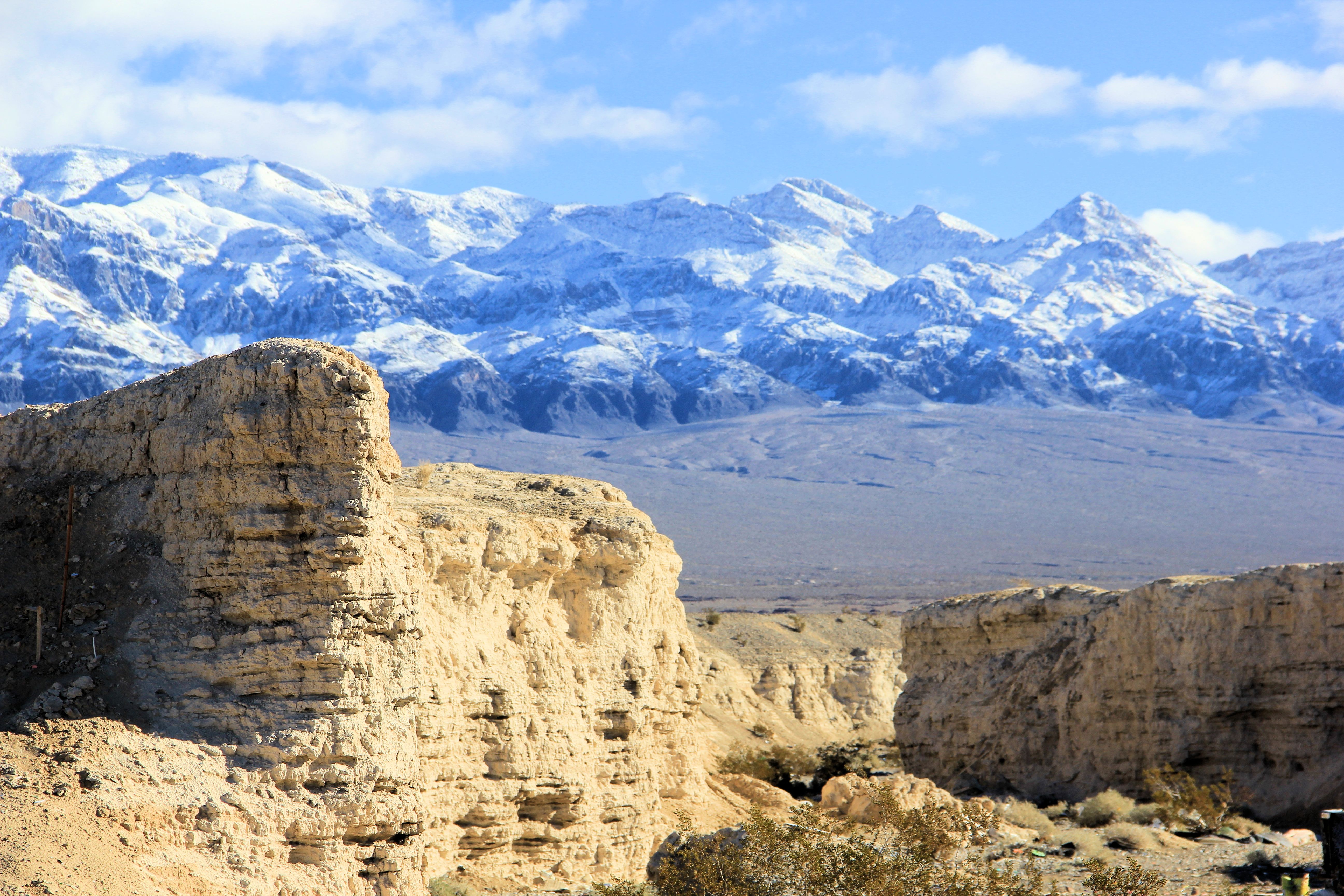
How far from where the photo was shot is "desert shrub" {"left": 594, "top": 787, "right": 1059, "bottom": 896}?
12688mm

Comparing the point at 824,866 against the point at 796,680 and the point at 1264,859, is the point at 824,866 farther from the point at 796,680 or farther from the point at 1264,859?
the point at 796,680

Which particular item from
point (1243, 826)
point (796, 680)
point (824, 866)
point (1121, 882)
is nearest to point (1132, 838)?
point (1243, 826)

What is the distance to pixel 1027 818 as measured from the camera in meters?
20.2

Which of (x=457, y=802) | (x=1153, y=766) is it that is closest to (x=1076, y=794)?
(x=1153, y=766)

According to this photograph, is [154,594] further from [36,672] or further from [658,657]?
[658,657]

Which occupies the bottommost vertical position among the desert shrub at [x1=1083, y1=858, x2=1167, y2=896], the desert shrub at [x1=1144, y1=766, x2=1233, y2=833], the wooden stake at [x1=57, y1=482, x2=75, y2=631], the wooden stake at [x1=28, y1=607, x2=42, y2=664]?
the desert shrub at [x1=1144, y1=766, x2=1233, y2=833]

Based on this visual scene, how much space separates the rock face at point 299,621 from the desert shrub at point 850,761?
12.8 m

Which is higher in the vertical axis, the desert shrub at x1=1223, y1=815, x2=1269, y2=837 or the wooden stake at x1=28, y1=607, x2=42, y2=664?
the wooden stake at x1=28, y1=607, x2=42, y2=664

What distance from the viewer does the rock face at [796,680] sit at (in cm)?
4209

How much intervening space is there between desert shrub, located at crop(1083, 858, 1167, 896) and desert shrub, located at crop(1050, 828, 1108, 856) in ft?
12.8

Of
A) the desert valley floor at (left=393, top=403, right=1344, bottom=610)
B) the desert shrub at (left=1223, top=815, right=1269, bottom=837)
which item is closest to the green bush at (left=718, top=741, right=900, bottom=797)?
the desert shrub at (left=1223, top=815, right=1269, bottom=837)

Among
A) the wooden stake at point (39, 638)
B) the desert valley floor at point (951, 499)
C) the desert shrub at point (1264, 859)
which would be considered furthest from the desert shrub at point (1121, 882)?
the desert valley floor at point (951, 499)

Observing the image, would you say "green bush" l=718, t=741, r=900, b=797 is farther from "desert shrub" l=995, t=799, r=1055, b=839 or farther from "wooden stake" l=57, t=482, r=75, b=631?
"wooden stake" l=57, t=482, r=75, b=631

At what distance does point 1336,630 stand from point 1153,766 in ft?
12.1
